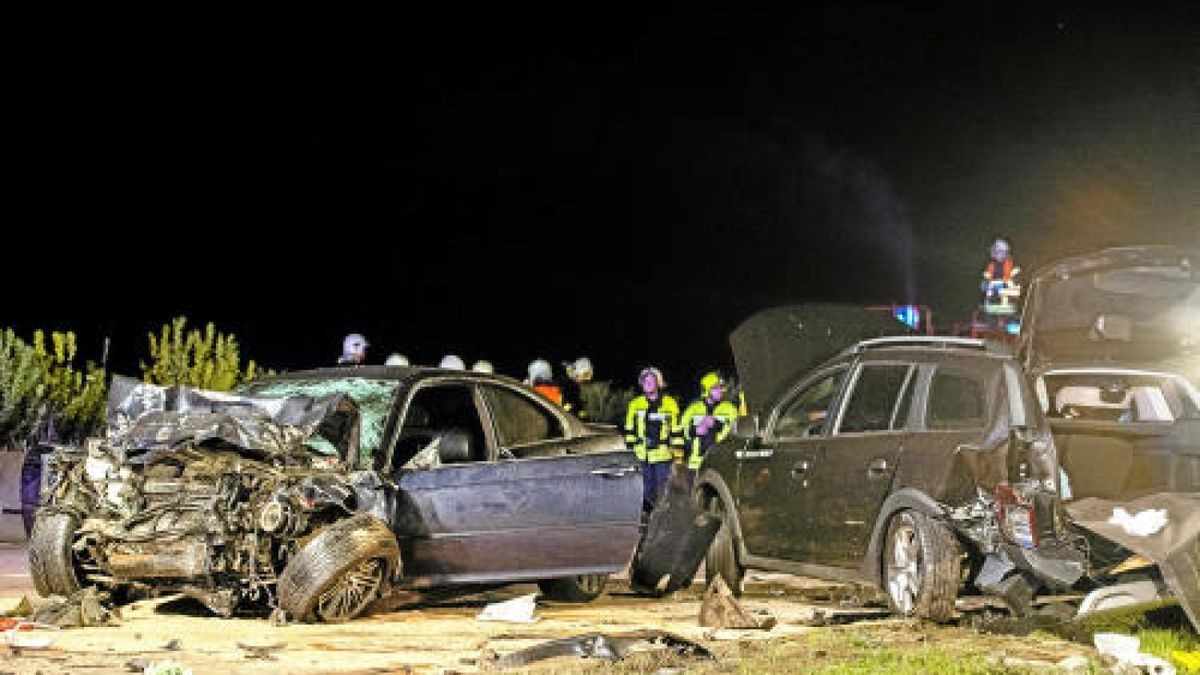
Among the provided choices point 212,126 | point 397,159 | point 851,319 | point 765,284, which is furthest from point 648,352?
point 851,319

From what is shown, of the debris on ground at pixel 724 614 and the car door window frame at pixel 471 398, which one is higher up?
the car door window frame at pixel 471 398

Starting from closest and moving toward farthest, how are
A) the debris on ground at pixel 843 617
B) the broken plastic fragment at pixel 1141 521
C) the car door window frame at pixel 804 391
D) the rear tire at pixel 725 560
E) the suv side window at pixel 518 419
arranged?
the broken plastic fragment at pixel 1141 521
the debris on ground at pixel 843 617
the car door window frame at pixel 804 391
the suv side window at pixel 518 419
the rear tire at pixel 725 560

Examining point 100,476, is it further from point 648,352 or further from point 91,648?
point 648,352

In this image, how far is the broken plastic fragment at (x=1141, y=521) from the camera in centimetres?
691

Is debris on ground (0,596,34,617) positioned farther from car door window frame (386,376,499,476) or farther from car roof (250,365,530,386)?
car door window frame (386,376,499,476)

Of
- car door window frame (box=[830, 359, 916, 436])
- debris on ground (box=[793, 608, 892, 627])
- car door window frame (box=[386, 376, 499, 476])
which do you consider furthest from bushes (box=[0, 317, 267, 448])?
debris on ground (box=[793, 608, 892, 627])

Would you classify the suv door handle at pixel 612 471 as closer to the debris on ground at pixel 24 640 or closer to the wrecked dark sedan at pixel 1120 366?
the wrecked dark sedan at pixel 1120 366

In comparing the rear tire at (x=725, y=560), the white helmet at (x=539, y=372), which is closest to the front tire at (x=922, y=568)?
the rear tire at (x=725, y=560)

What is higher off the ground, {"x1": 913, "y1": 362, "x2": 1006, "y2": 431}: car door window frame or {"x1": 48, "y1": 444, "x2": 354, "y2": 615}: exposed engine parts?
{"x1": 913, "y1": 362, "x2": 1006, "y2": 431}: car door window frame

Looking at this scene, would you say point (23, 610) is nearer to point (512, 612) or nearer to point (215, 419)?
point (215, 419)

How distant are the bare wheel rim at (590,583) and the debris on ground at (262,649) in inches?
103

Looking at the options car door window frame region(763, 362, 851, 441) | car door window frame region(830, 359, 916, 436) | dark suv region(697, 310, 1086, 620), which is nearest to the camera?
dark suv region(697, 310, 1086, 620)

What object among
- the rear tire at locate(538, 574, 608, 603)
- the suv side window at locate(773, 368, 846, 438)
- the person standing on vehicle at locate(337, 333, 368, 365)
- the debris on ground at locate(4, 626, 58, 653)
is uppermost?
the person standing on vehicle at locate(337, 333, 368, 365)

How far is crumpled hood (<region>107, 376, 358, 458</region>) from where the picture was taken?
26.8ft
